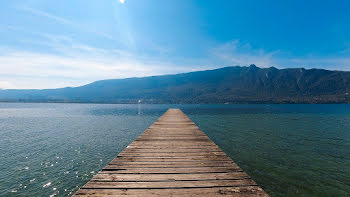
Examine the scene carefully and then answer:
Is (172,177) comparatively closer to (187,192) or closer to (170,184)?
(170,184)

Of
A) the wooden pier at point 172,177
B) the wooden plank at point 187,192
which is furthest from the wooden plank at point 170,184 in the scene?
the wooden plank at point 187,192

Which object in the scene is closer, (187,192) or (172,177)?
(187,192)

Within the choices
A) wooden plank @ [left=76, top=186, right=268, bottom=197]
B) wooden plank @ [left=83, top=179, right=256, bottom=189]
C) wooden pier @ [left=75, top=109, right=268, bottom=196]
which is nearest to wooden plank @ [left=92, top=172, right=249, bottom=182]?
wooden pier @ [left=75, top=109, right=268, bottom=196]

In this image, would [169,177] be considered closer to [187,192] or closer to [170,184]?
[170,184]

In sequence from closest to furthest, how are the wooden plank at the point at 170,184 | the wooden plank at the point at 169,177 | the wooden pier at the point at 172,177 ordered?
the wooden pier at the point at 172,177
the wooden plank at the point at 170,184
the wooden plank at the point at 169,177

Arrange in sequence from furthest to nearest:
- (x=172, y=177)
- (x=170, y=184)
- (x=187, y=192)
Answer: (x=172, y=177), (x=170, y=184), (x=187, y=192)

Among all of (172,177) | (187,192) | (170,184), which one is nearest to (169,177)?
(172,177)

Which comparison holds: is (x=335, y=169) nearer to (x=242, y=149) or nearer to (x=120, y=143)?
(x=242, y=149)

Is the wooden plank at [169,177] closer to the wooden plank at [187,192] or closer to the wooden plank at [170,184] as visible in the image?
the wooden plank at [170,184]

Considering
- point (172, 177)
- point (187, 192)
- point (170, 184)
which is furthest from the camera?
point (172, 177)

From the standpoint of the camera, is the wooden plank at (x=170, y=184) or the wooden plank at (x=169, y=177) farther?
the wooden plank at (x=169, y=177)

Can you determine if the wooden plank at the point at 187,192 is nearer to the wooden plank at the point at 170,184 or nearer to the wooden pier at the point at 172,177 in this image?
the wooden pier at the point at 172,177

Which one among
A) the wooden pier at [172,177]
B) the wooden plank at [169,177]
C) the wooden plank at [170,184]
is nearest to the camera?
the wooden pier at [172,177]

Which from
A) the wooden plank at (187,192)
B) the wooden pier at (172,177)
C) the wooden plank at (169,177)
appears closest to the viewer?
the wooden plank at (187,192)
